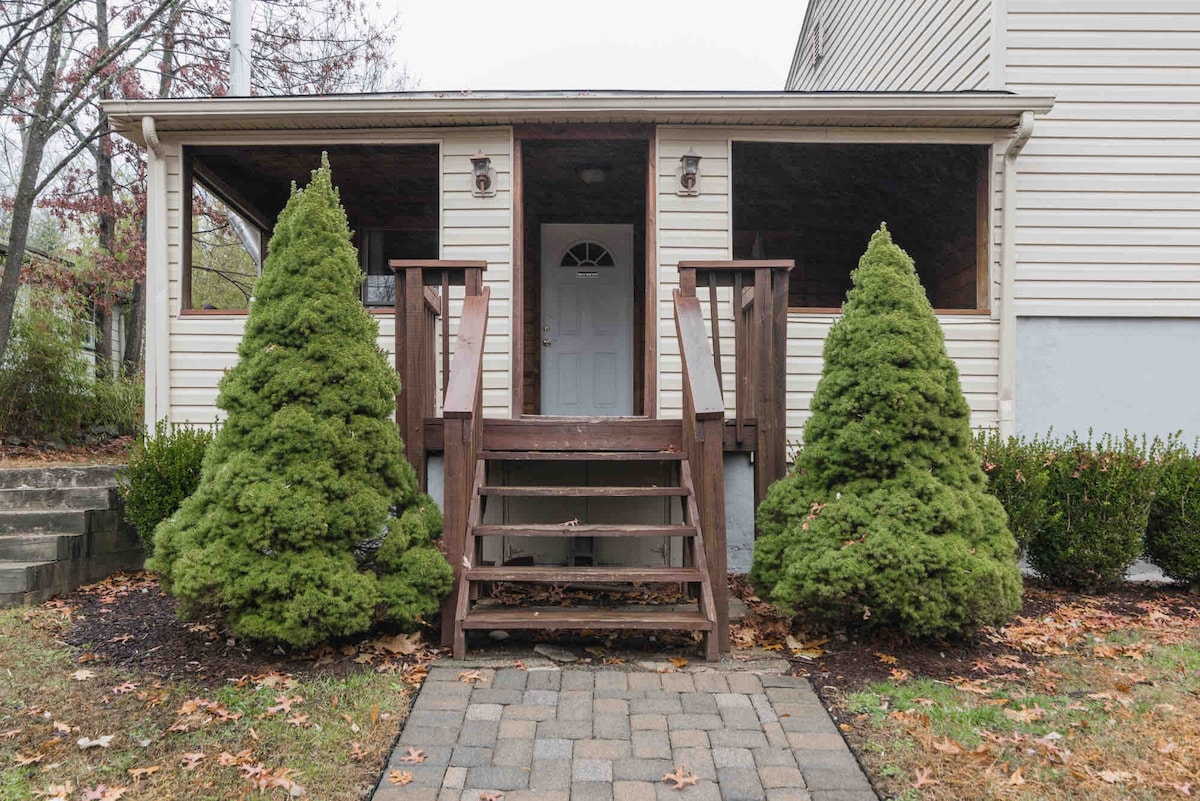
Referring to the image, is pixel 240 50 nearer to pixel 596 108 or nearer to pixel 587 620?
pixel 596 108

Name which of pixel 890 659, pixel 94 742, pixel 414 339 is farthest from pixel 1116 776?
pixel 414 339

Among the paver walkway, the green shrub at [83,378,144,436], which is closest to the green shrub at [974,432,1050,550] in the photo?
the paver walkway

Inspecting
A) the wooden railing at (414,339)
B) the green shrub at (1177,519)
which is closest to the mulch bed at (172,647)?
the wooden railing at (414,339)

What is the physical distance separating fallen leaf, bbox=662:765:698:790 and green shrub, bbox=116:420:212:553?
3.54 meters

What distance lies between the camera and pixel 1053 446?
512cm

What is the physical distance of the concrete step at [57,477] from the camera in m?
4.82

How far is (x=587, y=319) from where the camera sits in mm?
7383

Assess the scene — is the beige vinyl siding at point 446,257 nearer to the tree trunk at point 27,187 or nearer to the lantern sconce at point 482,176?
the lantern sconce at point 482,176

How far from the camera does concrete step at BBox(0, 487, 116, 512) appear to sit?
4.64 metres

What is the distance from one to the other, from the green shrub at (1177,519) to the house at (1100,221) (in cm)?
94

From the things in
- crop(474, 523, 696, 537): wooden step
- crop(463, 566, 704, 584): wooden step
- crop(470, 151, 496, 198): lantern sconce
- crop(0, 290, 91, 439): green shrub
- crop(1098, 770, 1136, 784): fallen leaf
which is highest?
crop(470, 151, 496, 198): lantern sconce

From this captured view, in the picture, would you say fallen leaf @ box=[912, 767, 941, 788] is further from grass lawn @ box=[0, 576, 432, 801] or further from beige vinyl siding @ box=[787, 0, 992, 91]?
beige vinyl siding @ box=[787, 0, 992, 91]

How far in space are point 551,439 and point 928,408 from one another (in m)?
2.03

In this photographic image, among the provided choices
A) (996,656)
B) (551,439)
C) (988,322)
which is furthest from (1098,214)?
(551,439)
